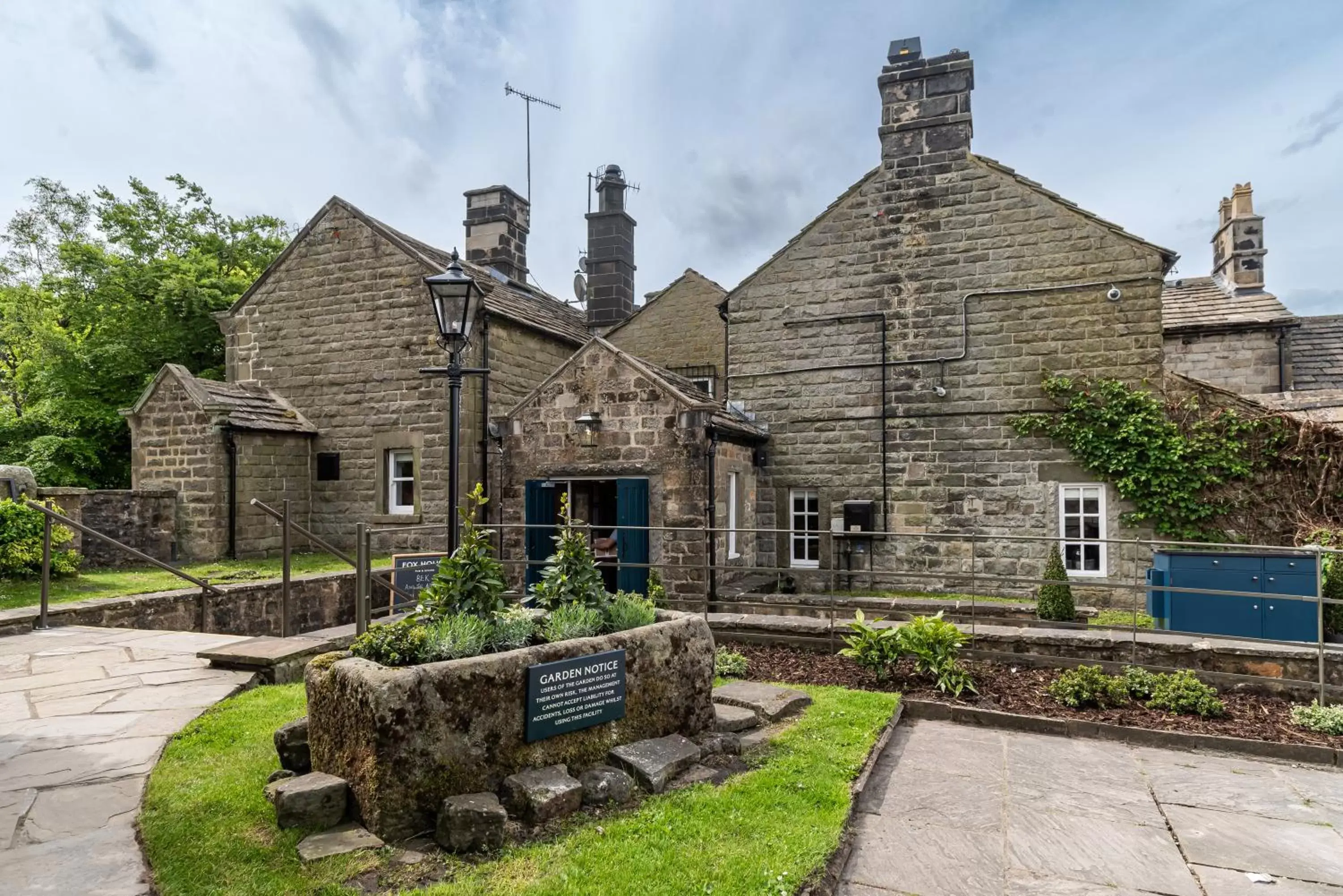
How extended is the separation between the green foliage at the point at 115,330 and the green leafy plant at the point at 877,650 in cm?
2245

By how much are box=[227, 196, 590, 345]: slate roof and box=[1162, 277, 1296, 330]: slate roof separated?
45.4 ft

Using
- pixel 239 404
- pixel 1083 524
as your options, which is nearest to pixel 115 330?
pixel 239 404

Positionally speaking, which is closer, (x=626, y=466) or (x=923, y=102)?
(x=626, y=466)

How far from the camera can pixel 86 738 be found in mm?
5059

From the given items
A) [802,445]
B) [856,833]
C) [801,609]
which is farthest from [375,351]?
[856,833]

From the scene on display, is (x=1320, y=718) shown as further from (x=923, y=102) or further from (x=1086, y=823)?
(x=923, y=102)

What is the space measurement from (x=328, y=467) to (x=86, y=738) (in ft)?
38.1

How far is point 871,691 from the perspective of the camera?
704 centimetres

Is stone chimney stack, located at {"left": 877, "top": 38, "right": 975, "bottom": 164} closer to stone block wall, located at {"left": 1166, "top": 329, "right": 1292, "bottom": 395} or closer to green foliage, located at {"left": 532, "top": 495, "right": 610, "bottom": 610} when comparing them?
stone block wall, located at {"left": 1166, "top": 329, "right": 1292, "bottom": 395}

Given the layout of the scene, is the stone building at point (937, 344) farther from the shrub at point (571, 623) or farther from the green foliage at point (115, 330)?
the green foliage at point (115, 330)

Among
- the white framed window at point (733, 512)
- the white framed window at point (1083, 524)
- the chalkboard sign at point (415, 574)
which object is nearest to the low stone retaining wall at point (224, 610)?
the chalkboard sign at point (415, 574)

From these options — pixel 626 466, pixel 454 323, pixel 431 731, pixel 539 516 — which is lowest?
pixel 431 731

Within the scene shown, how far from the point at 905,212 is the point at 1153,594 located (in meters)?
8.00

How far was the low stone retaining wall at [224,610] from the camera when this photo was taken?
9.05m
